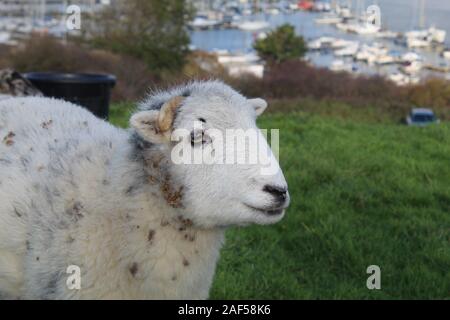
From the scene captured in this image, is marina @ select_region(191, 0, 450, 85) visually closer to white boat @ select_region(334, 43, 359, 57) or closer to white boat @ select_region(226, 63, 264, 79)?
white boat @ select_region(334, 43, 359, 57)

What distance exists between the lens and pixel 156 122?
2732 mm

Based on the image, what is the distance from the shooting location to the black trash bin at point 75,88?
7238 mm

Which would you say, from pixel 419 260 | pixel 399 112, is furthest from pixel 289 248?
pixel 399 112

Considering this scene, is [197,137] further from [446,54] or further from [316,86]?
[316,86]

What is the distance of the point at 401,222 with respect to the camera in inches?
199

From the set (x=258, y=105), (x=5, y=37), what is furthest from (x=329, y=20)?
(x=258, y=105)

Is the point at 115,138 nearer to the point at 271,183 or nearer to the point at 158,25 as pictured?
the point at 271,183

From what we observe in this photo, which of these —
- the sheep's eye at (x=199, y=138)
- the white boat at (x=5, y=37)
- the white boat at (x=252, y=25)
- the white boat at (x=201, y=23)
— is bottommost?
the white boat at (x=5, y=37)

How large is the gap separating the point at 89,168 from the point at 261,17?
1155 inches

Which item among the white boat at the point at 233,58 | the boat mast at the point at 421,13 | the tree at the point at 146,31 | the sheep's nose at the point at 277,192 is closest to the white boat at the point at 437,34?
the boat mast at the point at 421,13

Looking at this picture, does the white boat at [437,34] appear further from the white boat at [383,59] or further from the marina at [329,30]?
the white boat at [383,59]

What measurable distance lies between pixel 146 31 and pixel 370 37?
14531mm

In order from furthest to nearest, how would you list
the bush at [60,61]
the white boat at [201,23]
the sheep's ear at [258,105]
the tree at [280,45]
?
1. the tree at [280,45]
2. the white boat at [201,23]
3. the bush at [60,61]
4. the sheep's ear at [258,105]

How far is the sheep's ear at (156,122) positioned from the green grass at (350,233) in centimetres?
157
